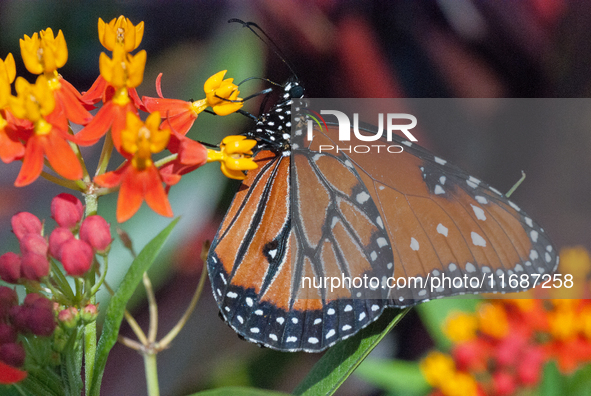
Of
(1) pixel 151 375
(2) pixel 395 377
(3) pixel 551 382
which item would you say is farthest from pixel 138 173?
(2) pixel 395 377

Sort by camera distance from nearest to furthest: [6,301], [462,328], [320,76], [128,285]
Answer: [128,285] < [6,301] < [462,328] < [320,76]

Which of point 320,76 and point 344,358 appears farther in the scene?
point 320,76

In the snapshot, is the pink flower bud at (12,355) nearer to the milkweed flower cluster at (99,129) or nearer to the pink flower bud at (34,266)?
the pink flower bud at (34,266)

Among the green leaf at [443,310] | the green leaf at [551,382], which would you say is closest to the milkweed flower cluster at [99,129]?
the green leaf at [551,382]

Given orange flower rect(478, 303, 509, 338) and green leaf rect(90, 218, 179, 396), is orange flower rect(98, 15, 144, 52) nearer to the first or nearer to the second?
green leaf rect(90, 218, 179, 396)

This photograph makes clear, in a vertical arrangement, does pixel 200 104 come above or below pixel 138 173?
above

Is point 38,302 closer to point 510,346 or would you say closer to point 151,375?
point 151,375
